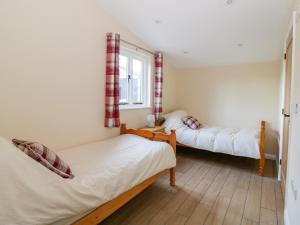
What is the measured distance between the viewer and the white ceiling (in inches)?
90.0

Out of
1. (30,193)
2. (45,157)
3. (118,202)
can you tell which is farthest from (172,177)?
(30,193)

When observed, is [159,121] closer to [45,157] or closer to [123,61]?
[123,61]

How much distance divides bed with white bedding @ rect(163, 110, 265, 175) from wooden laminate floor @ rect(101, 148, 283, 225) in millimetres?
343

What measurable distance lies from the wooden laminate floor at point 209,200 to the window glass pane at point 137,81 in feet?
5.00

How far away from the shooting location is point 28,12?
1.88m

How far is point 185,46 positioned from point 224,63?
3.83 feet

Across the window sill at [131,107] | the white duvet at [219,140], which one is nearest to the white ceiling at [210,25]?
the window sill at [131,107]

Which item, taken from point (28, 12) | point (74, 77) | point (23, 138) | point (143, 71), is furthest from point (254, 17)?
point (23, 138)

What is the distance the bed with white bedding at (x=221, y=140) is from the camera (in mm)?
2922

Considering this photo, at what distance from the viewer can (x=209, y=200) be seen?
2.18 meters

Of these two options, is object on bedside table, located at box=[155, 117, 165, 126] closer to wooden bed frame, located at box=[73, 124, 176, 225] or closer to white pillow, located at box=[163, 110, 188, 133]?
white pillow, located at box=[163, 110, 188, 133]

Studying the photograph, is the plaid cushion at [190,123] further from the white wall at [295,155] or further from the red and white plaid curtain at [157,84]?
the white wall at [295,155]

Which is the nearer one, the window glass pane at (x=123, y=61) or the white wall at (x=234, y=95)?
the window glass pane at (x=123, y=61)

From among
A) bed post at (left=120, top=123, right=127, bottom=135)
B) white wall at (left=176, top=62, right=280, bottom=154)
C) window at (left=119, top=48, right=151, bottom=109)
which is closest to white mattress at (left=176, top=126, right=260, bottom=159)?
white wall at (left=176, top=62, right=280, bottom=154)
